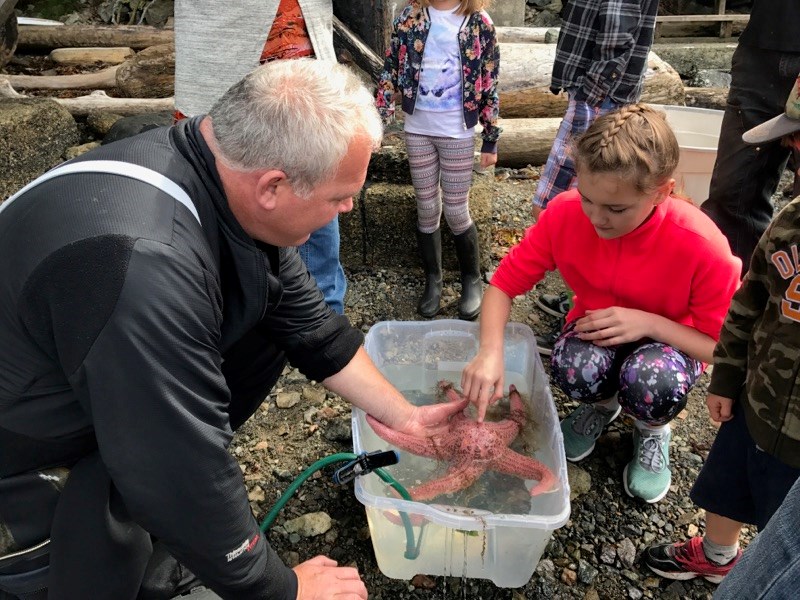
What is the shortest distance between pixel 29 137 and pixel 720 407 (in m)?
3.82

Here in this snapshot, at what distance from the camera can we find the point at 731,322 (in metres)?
1.72

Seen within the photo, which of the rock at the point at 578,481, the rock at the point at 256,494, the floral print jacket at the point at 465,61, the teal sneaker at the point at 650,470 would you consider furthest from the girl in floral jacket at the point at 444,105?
the rock at the point at 256,494

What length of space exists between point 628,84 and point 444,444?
5.65ft

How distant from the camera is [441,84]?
3033 millimetres

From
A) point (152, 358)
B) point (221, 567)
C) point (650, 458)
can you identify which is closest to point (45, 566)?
point (221, 567)

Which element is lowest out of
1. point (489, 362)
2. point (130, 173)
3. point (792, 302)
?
point (489, 362)

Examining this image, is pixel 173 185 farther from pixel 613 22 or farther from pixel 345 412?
pixel 613 22

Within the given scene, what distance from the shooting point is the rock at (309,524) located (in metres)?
2.17

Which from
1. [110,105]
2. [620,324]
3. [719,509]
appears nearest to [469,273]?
[620,324]

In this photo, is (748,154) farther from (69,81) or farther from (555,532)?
(69,81)

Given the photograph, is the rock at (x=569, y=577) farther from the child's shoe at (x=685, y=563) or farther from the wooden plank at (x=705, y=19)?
the wooden plank at (x=705, y=19)

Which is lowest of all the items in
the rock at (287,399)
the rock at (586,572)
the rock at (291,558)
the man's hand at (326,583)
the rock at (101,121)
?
the rock at (291,558)

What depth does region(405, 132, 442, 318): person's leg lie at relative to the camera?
3.16 m

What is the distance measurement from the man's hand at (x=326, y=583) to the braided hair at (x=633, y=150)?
1.29 metres
